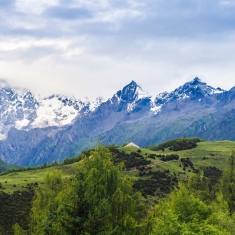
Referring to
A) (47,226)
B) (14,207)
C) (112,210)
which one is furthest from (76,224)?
(14,207)

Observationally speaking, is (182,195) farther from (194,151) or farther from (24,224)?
(194,151)

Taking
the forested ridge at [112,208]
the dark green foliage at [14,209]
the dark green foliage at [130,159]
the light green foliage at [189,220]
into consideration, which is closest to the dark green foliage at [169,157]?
the dark green foliage at [130,159]

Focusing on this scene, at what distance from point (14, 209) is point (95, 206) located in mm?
72995

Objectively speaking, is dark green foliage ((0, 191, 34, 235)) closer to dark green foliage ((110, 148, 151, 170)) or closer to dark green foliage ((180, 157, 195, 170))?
dark green foliage ((110, 148, 151, 170))

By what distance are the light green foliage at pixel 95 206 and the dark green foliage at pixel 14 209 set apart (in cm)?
4284

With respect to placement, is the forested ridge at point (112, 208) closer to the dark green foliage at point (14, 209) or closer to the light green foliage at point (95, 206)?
the light green foliage at point (95, 206)

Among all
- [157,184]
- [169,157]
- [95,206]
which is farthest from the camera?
[169,157]

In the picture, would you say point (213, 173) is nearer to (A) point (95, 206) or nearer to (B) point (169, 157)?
(B) point (169, 157)

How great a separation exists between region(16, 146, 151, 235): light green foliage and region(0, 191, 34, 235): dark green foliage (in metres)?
42.8

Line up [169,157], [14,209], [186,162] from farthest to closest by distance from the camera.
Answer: [169,157] → [186,162] → [14,209]

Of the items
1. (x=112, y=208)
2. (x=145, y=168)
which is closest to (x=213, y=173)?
(x=145, y=168)

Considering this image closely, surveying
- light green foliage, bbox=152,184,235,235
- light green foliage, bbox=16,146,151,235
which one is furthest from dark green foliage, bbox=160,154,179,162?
light green foliage, bbox=16,146,151,235

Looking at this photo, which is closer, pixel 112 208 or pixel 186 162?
pixel 112 208

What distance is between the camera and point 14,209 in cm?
10306
